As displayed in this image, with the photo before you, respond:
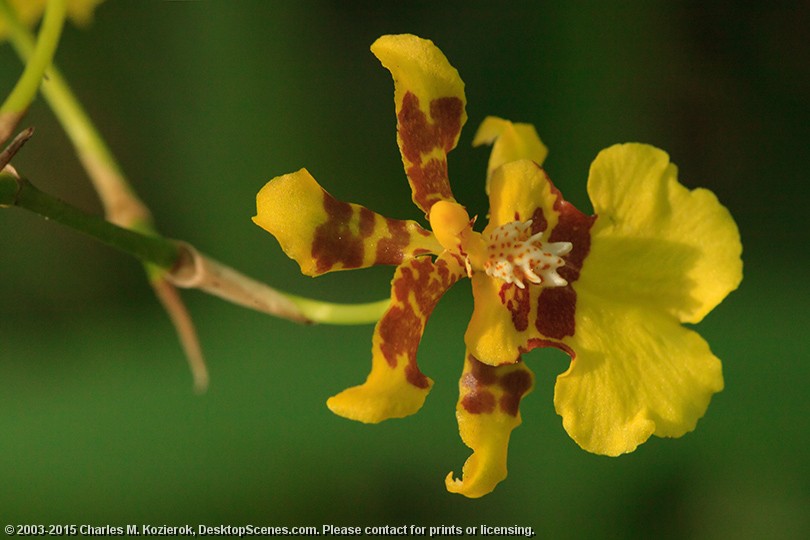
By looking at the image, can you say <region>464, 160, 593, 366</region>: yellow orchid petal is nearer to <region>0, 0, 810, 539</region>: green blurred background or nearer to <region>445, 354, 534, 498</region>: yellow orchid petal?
<region>445, 354, 534, 498</region>: yellow orchid petal

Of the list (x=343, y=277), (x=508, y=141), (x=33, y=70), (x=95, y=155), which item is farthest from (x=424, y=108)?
(x=343, y=277)

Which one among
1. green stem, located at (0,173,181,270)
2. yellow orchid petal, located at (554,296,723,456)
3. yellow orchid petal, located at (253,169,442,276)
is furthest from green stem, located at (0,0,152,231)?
yellow orchid petal, located at (554,296,723,456)

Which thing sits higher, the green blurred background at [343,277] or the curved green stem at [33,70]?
the green blurred background at [343,277]

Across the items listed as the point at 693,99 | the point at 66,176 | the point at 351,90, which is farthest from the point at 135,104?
the point at 693,99

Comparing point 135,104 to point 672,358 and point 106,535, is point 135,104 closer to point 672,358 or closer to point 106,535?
point 106,535

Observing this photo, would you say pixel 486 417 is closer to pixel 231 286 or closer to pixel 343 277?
pixel 231 286

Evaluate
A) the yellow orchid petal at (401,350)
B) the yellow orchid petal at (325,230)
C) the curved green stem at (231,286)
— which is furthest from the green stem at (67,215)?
the yellow orchid petal at (401,350)

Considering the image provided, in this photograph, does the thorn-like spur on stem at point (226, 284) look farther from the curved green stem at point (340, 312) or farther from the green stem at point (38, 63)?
the green stem at point (38, 63)

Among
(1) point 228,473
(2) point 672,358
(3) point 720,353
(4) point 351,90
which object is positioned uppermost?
(4) point 351,90
